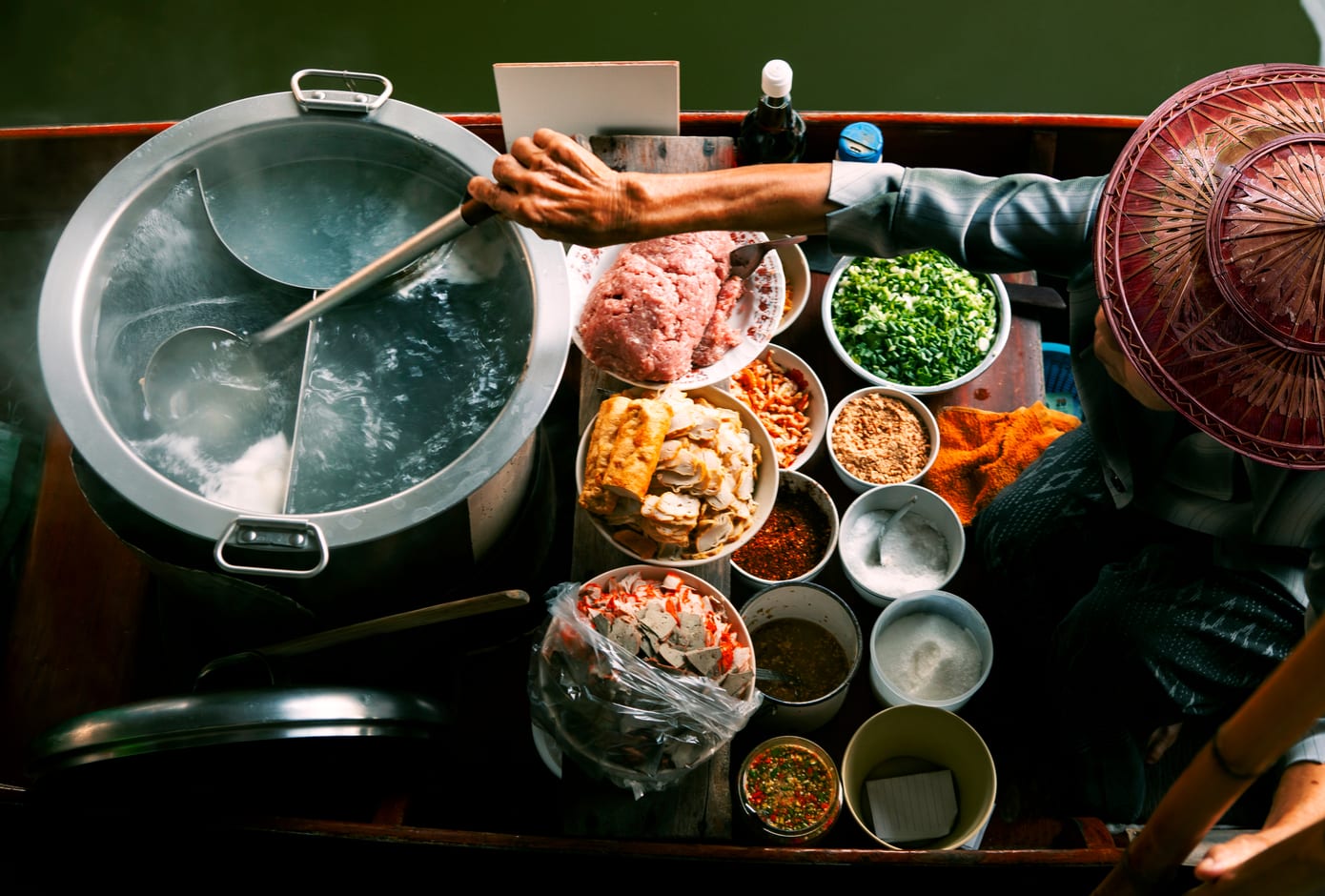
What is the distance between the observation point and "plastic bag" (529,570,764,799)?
168 centimetres

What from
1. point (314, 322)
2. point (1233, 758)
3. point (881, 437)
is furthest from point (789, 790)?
point (314, 322)

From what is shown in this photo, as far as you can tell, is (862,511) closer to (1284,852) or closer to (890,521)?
(890,521)

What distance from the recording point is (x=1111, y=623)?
204 centimetres

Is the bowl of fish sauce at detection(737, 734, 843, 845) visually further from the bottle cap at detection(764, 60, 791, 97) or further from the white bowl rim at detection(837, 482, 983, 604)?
the bottle cap at detection(764, 60, 791, 97)

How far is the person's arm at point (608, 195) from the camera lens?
1.58 m

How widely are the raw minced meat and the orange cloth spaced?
0.89 metres

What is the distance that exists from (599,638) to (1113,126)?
218 cm

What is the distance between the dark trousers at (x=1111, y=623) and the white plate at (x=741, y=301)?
834mm

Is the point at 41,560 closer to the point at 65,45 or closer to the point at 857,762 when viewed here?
the point at 857,762

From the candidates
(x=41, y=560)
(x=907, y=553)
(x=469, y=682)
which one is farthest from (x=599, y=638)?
(x=41, y=560)

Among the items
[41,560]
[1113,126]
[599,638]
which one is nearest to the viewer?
[599,638]

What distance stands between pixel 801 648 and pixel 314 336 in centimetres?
136

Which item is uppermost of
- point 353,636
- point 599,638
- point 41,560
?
point 599,638

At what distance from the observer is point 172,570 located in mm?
1812
